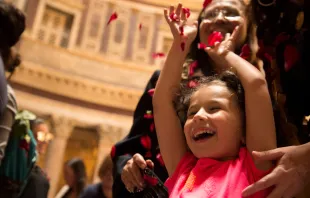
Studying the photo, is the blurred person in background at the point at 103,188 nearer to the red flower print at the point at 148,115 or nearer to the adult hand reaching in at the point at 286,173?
the red flower print at the point at 148,115

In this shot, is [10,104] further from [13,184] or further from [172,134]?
[172,134]

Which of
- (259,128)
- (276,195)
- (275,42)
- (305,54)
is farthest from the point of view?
(275,42)

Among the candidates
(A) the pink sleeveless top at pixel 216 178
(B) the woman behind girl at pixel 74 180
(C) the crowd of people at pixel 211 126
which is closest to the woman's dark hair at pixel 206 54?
(C) the crowd of people at pixel 211 126

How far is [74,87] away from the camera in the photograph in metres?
9.75

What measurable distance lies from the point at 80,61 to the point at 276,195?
31.4ft

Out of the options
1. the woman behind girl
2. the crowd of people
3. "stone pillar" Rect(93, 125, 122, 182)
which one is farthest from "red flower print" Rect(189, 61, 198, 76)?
"stone pillar" Rect(93, 125, 122, 182)

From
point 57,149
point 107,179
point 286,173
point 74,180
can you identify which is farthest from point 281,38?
point 57,149

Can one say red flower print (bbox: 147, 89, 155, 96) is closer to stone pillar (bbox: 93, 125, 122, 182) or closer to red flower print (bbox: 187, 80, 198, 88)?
red flower print (bbox: 187, 80, 198, 88)

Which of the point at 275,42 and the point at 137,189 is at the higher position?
the point at 275,42

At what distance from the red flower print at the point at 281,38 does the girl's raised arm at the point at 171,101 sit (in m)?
0.34

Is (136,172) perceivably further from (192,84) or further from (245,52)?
(245,52)

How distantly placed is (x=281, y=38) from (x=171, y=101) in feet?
1.66

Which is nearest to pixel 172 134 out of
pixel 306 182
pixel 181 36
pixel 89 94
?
pixel 181 36

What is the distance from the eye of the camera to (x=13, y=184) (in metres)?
2.19
